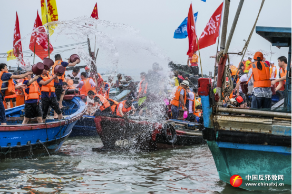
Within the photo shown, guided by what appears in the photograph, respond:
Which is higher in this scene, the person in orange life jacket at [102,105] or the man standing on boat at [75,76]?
the man standing on boat at [75,76]

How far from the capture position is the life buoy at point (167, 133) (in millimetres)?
9640

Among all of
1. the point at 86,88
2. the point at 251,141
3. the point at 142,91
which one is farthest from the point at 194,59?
the point at 251,141

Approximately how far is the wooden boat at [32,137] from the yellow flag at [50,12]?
122 inches

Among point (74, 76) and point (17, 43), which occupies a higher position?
point (17, 43)

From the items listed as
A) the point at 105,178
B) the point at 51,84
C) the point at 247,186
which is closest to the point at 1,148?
the point at 51,84

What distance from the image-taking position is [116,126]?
957 cm

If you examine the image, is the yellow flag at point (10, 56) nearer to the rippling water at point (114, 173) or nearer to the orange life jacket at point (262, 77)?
the rippling water at point (114, 173)

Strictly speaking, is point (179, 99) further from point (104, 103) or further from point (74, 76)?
point (74, 76)

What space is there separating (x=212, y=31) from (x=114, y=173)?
3.53 meters

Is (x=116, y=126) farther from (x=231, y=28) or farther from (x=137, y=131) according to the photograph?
(x=231, y=28)

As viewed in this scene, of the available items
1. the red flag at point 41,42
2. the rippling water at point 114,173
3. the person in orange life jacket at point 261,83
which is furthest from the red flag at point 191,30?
the red flag at point 41,42

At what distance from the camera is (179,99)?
11703 millimetres

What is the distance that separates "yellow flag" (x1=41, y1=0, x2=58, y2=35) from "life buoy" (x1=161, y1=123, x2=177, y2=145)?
15.8 ft

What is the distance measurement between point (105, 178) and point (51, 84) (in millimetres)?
3598
